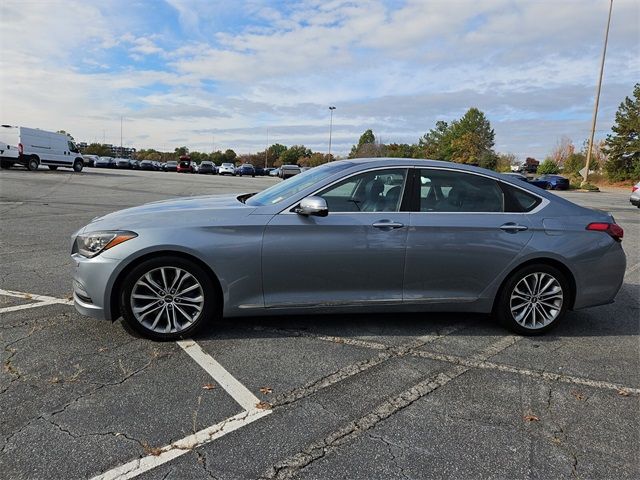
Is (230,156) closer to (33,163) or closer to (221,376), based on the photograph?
(33,163)

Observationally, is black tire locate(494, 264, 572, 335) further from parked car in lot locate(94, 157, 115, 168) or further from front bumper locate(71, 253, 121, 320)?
parked car in lot locate(94, 157, 115, 168)

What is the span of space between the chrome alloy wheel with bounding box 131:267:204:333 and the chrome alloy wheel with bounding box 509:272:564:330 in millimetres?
2829

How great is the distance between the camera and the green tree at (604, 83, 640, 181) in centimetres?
5215

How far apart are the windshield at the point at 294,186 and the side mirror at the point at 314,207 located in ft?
0.94

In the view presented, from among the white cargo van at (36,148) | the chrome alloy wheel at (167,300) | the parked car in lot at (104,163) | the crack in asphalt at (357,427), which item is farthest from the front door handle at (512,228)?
the parked car in lot at (104,163)

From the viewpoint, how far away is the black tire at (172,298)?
3.69 meters

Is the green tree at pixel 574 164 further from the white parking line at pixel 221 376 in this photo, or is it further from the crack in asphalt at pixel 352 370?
the white parking line at pixel 221 376

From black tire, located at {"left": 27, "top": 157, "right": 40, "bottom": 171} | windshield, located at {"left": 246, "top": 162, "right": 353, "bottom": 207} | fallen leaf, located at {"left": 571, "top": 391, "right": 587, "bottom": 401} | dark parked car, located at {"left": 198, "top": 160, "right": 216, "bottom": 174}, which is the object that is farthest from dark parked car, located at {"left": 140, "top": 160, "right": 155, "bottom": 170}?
fallen leaf, located at {"left": 571, "top": 391, "right": 587, "bottom": 401}

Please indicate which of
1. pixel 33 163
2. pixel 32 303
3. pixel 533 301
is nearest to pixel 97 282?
pixel 32 303

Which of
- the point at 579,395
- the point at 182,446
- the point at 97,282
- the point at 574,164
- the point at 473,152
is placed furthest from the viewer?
the point at 473,152

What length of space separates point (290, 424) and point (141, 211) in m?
2.28

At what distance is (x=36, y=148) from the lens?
26.7m

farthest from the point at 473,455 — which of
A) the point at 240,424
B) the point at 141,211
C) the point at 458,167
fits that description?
the point at 141,211

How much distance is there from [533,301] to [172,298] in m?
3.21
